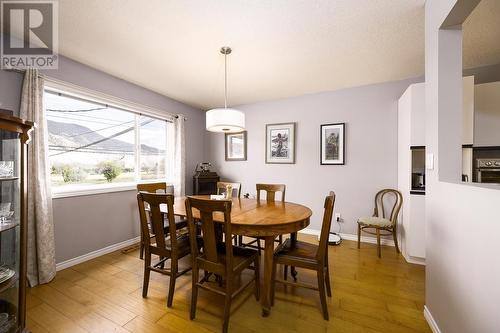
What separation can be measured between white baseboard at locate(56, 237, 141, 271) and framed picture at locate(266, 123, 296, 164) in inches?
103

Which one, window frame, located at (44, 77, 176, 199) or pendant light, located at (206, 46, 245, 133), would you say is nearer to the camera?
pendant light, located at (206, 46, 245, 133)

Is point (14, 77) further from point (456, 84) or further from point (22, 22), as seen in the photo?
point (456, 84)

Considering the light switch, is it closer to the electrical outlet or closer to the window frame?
the electrical outlet

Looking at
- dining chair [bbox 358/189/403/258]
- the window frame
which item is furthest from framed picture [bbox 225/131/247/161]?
dining chair [bbox 358/189/403/258]

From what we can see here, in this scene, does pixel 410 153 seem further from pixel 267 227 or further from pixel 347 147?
pixel 267 227

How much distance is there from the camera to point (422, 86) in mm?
2494

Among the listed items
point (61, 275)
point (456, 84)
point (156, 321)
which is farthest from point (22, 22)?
point (456, 84)

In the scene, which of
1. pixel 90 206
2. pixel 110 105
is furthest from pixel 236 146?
pixel 90 206

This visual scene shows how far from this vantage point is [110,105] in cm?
296

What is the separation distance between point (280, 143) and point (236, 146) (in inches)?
37.8

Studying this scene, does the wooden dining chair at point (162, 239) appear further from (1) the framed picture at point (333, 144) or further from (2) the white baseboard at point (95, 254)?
(1) the framed picture at point (333, 144)

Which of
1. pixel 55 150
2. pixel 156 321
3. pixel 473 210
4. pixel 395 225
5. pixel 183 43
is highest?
pixel 183 43

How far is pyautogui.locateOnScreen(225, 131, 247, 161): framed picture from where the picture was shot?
4289 mm

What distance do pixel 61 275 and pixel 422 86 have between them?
458cm
